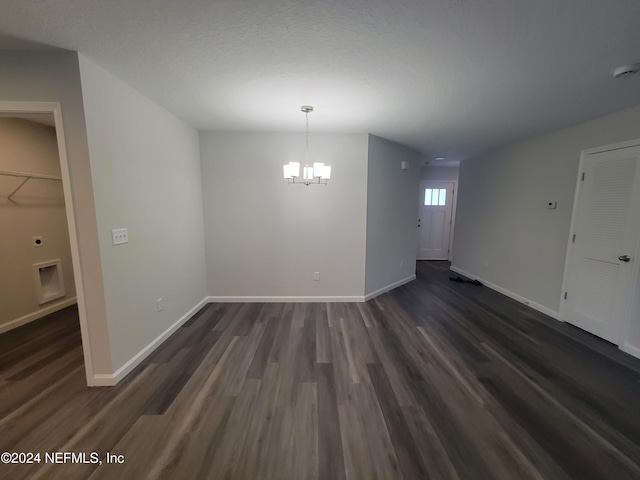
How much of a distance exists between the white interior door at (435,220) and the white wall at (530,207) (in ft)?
4.59

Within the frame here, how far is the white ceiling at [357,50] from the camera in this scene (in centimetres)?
131

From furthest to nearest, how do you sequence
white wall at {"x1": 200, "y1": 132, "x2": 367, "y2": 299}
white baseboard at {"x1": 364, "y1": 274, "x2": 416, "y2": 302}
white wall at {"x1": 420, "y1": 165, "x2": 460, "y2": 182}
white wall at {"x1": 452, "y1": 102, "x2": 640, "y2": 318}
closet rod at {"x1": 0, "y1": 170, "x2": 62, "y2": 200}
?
white wall at {"x1": 420, "y1": 165, "x2": 460, "y2": 182}, white baseboard at {"x1": 364, "y1": 274, "x2": 416, "y2": 302}, white wall at {"x1": 200, "y1": 132, "x2": 367, "y2": 299}, white wall at {"x1": 452, "y1": 102, "x2": 640, "y2": 318}, closet rod at {"x1": 0, "y1": 170, "x2": 62, "y2": 200}

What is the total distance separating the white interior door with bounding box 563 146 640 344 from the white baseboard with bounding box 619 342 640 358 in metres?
0.05

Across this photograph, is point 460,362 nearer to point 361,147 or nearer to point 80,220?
point 361,147

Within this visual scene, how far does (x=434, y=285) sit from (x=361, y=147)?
303cm

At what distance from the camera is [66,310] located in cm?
337

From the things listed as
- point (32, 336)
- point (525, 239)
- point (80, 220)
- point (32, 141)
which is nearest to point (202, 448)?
point (80, 220)

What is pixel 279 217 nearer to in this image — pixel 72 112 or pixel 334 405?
pixel 72 112

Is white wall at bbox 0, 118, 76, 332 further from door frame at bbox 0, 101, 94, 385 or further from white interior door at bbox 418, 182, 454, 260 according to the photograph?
white interior door at bbox 418, 182, 454, 260

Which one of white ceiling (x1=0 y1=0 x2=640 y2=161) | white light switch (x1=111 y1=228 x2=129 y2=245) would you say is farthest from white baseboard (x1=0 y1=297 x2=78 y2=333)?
white ceiling (x1=0 y1=0 x2=640 y2=161)

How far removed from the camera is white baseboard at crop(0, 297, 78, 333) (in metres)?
2.80

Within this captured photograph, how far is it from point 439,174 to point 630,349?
5032mm

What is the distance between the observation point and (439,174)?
6.57 metres

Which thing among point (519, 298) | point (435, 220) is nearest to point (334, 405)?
point (519, 298)
